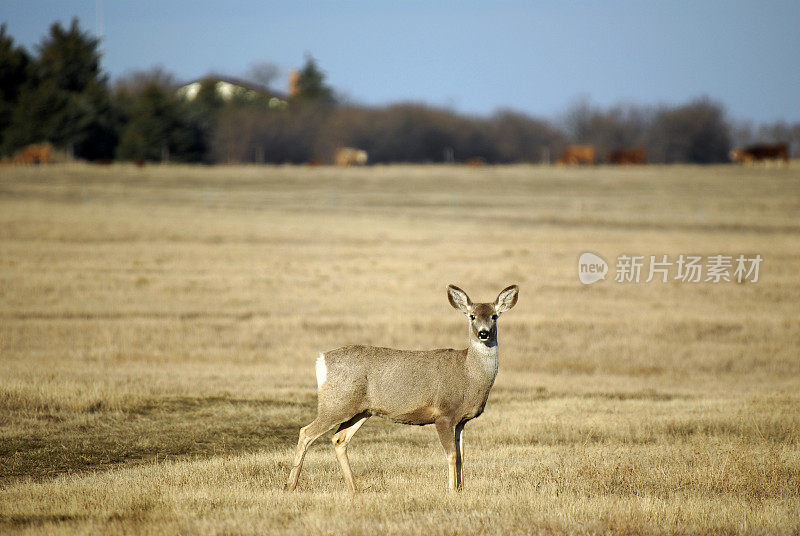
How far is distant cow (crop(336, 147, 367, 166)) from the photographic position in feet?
338

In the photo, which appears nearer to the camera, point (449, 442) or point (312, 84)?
point (449, 442)

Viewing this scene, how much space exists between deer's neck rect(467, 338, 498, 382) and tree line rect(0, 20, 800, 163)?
77.5 m

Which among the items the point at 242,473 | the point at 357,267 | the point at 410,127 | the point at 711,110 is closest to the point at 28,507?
→ the point at 242,473

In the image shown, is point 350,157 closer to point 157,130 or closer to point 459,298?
point 157,130

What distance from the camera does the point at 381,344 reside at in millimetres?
22984

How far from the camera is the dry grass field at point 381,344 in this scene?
8930mm

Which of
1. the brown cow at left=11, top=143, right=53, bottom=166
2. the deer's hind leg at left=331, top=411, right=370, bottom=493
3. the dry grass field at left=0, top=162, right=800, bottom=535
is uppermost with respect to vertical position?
the brown cow at left=11, top=143, right=53, bottom=166

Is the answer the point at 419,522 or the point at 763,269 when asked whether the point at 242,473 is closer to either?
the point at 419,522

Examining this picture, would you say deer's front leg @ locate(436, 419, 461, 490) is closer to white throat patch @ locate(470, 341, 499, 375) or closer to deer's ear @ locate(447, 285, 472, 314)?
white throat patch @ locate(470, 341, 499, 375)

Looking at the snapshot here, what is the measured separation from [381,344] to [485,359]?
1400 cm

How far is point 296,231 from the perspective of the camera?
149 feet

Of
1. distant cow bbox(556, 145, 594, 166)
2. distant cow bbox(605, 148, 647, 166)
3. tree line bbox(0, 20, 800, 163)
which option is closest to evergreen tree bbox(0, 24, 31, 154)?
tree line bbox(0, 20, 800, 163)

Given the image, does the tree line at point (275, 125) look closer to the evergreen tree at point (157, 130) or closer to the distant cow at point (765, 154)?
the evergreen tree at point (157, 130)

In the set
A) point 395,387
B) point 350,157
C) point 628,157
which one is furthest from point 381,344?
point 628,157
